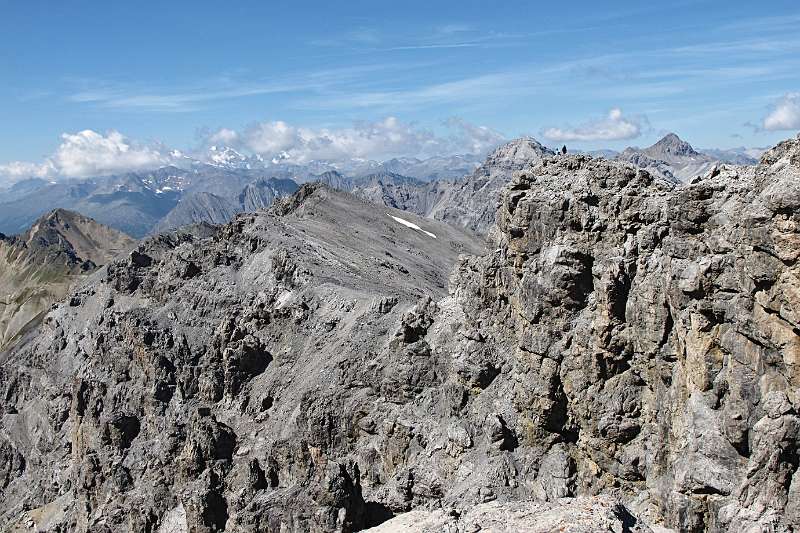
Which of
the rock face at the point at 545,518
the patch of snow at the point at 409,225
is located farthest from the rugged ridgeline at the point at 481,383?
the patch of snow at the point at 409,225

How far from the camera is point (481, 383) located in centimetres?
5362

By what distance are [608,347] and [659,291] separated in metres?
5.13

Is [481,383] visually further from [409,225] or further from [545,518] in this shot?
[409,225]

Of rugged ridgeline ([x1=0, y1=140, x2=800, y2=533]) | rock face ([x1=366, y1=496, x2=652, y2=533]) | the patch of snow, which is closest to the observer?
rugged ridgeline ([x1=0, y1=140, x2=800, y2=533])

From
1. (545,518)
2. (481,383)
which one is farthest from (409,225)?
(545,518)

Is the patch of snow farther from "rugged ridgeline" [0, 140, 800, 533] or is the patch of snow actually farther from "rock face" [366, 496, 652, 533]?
"rock face" [366, 496, 652, 533]

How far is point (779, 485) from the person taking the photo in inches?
1308

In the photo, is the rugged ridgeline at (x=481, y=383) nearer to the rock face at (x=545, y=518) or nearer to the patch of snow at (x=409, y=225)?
the rock face at (x=545, y=518)

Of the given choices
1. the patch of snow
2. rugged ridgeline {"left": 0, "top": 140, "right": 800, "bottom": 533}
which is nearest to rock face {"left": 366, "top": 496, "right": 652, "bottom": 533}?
rugged ridgeline {"left": 0, "top": 140, "right": 800, "bottom": 533}

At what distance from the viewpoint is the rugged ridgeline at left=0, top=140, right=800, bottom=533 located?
3584 centimetres

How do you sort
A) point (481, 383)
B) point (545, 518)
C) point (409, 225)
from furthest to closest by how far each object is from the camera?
point (409, 225) < point (481, 383) < point (545, 518)

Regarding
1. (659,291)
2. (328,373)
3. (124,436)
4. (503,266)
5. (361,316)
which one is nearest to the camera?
(659,291)

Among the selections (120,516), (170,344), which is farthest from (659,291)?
(170,344)

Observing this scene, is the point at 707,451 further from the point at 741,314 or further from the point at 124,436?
the point at 124,436
